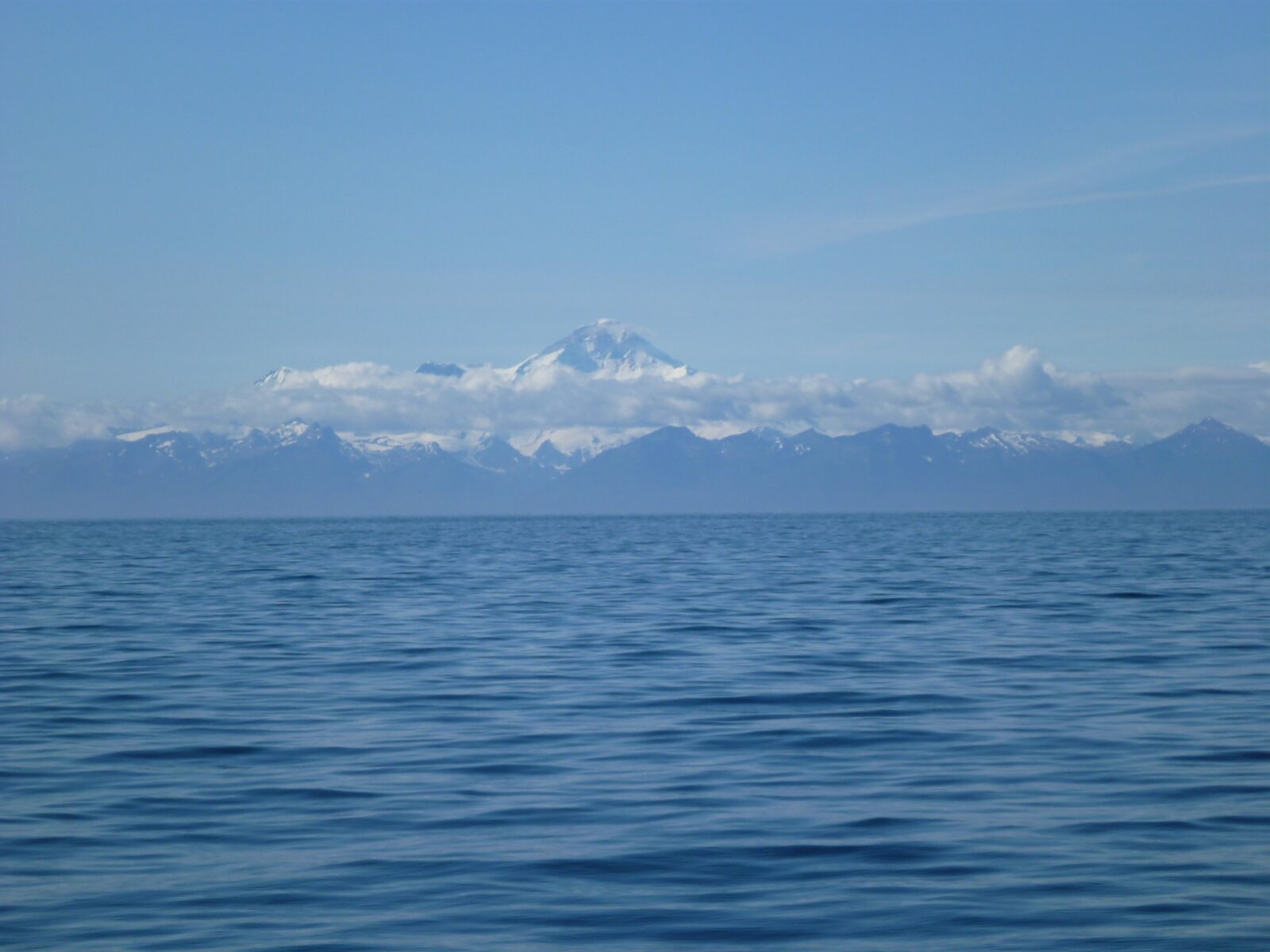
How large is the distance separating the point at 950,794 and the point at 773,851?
2.69 m

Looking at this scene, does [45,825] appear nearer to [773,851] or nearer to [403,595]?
[773,851]

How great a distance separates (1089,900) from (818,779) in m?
4.29

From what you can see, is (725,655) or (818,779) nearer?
(818,779)

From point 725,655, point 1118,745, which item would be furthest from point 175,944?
point 725,655

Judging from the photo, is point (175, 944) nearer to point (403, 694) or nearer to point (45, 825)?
point (45, 825)

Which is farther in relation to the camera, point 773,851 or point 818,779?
point 818,779

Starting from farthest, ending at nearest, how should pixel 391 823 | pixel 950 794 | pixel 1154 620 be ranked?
pixel 1154 620 < pixel 950 794 < pixel 391 823

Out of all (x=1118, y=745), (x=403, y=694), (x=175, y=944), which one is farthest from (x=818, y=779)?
(x=403, y=694)

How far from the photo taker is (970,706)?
18.1 meters

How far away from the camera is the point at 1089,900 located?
31.2 ft

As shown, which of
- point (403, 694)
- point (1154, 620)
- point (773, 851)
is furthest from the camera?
point (1154, 620)

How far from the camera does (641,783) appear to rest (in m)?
13.6

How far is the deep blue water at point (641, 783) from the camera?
929cm

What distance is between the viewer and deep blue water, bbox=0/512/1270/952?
929cm
